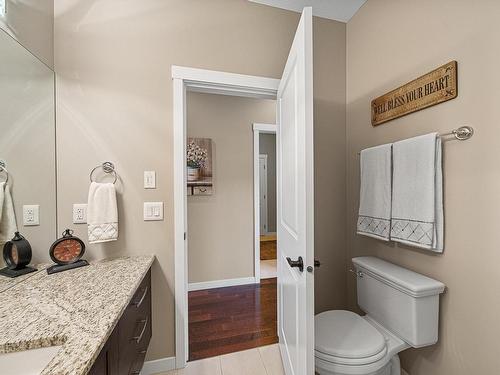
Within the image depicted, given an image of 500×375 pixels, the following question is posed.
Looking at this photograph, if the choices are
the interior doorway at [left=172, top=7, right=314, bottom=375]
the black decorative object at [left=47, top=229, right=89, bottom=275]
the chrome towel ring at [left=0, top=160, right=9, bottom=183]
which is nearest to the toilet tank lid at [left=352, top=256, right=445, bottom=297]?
the interior doorway at [left=172, top=7, right=314, bottom=375]

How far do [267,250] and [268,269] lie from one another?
1116mm

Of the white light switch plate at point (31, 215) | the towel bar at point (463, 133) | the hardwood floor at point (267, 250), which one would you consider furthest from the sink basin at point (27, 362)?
the hardwood floor at point (267, 250)

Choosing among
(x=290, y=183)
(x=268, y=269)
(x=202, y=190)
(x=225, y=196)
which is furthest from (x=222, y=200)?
(x=290, y=183)

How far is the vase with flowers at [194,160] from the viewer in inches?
106

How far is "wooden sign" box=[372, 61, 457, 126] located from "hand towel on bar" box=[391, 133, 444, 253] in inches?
8.6

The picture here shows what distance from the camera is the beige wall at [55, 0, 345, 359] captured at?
1417 mm

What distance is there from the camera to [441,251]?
1.15m

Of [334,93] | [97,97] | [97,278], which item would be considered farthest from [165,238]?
[334,93]

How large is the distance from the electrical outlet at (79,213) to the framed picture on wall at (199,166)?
4.35ft

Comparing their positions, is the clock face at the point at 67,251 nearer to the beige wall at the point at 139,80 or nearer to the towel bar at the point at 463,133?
the beige wall at the point at 139,80

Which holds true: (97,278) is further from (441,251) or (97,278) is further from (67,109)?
(441,251)

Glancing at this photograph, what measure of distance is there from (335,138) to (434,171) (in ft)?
2.71

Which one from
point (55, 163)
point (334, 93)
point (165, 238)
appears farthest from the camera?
point (334, 93)

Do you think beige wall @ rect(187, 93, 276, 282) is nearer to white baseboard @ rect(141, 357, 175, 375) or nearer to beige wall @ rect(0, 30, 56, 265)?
white baseboard @ rect(141, 357, 175, 375)
